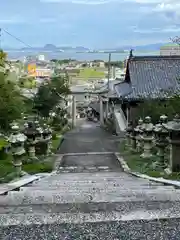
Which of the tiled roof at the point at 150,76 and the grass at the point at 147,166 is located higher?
the tiled roof at the point at 150,76

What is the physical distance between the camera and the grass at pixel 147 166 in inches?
478

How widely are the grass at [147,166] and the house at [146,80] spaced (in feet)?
35.9

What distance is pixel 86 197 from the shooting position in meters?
7.32

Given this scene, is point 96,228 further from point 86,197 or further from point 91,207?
point 86,197

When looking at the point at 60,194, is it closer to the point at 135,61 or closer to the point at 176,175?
the point at 176,175

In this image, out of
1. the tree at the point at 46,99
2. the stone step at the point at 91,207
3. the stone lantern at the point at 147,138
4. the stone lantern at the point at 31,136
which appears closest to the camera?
the stone step at the point at 91,207

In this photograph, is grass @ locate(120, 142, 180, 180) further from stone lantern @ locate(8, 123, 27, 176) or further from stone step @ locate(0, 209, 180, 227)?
stone step @ locate(0, 209, 180, 227)

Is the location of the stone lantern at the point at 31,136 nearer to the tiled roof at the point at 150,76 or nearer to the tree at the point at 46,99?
the tiled roof at the point at 150,76

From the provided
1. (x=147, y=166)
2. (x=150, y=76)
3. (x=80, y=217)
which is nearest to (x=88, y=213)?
(x=80, y=217)

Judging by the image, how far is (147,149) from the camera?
732 inches

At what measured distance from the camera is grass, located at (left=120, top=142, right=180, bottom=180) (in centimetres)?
1214

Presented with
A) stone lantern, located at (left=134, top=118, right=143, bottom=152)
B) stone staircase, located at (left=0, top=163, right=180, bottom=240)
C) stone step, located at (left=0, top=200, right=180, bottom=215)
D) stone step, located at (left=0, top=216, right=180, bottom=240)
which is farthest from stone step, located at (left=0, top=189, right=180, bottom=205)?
stone lantern, located at (left=134, top=118, right=143, bottom=152)

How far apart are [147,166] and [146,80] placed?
20667 millimetres

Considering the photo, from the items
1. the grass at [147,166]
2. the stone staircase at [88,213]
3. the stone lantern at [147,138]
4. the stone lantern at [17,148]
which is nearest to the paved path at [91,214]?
the stone staircase at [88,213]
